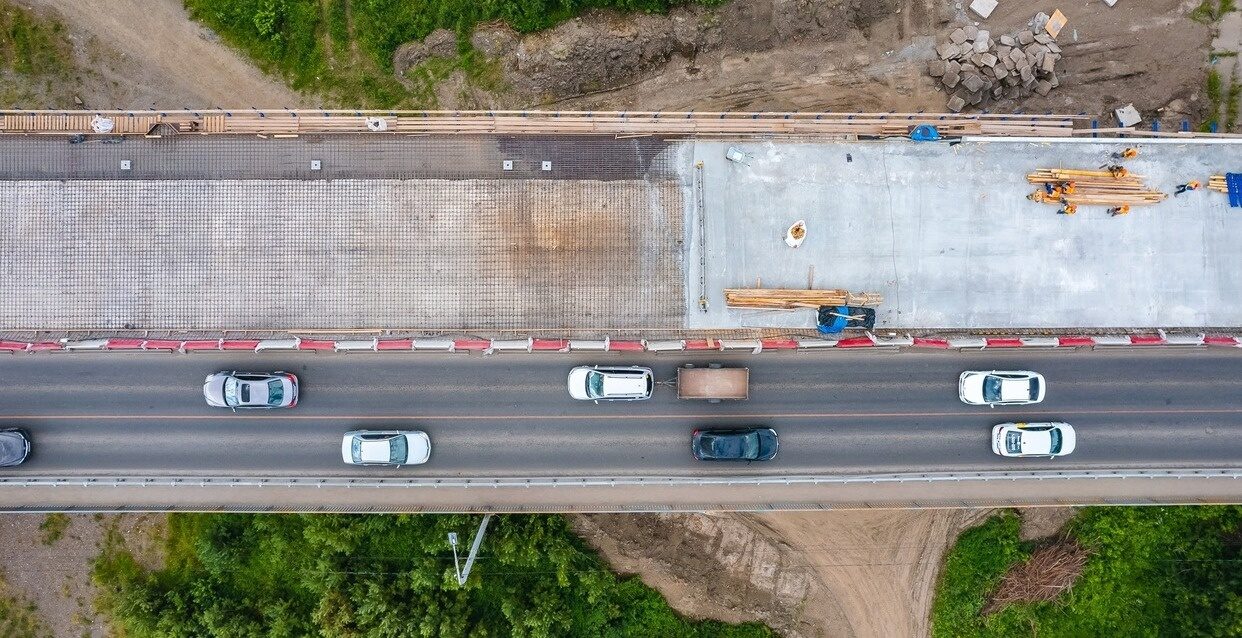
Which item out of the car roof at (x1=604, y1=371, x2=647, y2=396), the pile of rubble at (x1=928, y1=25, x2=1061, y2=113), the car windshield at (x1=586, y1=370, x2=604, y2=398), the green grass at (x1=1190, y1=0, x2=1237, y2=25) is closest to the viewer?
the car roof at (x1=604, y1=371, x2=647, y2=396)

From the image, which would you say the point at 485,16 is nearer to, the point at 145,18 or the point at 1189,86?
the point at 145,18

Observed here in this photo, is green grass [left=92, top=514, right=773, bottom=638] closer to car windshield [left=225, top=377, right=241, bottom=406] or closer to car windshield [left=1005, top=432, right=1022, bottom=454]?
car windshield [left=225, top=377, right=241, bottom=406]

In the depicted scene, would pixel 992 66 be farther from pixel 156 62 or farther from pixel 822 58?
pixel 156 62

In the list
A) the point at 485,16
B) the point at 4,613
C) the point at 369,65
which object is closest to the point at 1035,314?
the point at 485,16

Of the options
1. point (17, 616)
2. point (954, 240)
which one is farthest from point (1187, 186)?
point (17, 616)

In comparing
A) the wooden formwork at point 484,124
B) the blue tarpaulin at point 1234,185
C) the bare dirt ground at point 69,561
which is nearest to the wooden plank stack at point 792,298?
the wooden formwork at point 484,124

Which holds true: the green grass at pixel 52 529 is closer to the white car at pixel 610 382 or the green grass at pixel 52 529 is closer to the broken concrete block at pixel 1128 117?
the white car at pixel 610 382

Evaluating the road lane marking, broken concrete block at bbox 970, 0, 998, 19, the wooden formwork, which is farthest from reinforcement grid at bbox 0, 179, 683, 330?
broken concrete block at bbox 970, 0, 998, 19
